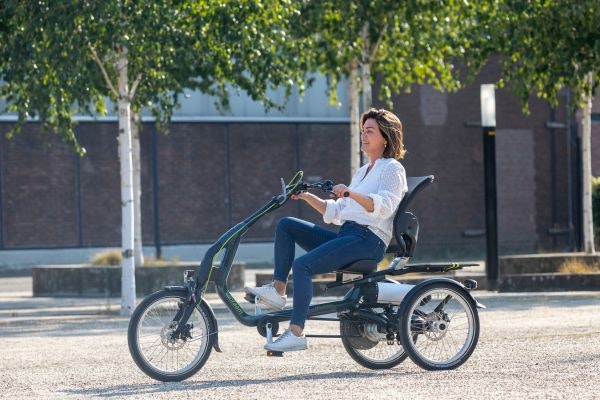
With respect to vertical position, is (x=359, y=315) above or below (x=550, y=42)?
below

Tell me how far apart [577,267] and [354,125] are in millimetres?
4738

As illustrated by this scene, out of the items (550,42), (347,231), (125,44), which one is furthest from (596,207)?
(347,231)

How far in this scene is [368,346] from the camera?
30.8 feet

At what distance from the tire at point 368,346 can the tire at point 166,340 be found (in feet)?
2.96

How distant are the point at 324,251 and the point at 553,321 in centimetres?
516

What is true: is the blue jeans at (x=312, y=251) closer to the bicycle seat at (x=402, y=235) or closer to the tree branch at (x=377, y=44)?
the bicycle seat at (x=402, y=235)

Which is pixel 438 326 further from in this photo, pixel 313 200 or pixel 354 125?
pixel 354 125

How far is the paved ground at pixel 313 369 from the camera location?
26.9 ft

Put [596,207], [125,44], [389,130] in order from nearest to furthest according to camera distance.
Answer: [389,130]
[125,44]
[596,207]

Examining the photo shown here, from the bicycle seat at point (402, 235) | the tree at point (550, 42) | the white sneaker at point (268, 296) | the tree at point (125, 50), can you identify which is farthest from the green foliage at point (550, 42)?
the white sneaker at point (268, 296)

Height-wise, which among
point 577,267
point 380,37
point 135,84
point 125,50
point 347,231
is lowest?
point 577,267

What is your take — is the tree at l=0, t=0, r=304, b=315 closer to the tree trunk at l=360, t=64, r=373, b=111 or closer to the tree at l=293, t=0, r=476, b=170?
the tree at l=293, t=0, r=476, b=170

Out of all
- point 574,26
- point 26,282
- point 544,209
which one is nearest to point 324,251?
point 574,26

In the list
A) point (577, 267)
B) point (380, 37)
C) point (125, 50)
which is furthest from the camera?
point (380, 37)
